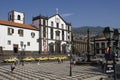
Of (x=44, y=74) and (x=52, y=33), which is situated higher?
(x=52, y=33)

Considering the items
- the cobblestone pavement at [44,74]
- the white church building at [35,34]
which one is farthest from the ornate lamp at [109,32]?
the white church building at [35,34]

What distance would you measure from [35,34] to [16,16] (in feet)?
26.0

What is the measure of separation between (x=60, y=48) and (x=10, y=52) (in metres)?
19.4

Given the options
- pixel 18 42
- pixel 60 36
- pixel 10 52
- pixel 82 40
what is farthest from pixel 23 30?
pixel 82 40

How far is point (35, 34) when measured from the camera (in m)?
62.6

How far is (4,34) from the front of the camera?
54000 millimetres

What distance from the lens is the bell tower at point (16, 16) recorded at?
6328 centimetres

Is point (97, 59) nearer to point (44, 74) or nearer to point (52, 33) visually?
point (52, 33)

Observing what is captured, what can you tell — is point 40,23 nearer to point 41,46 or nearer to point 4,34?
point 41,46

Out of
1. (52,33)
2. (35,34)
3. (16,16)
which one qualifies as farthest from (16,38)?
(52,33)

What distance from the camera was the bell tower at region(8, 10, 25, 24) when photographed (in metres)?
63.3

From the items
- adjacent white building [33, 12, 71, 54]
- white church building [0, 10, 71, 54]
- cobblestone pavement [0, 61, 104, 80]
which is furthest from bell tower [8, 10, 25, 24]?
cobblestone pavement [0, 61, 104, 80]

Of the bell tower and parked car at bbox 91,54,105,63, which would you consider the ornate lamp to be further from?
the bell tower

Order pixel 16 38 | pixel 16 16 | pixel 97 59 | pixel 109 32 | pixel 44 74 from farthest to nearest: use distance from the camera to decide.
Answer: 1. pixel 16 16
2. pixel 16 38
3. pixel 97 59
4. pixel 44 74
5. pixel 109 32
